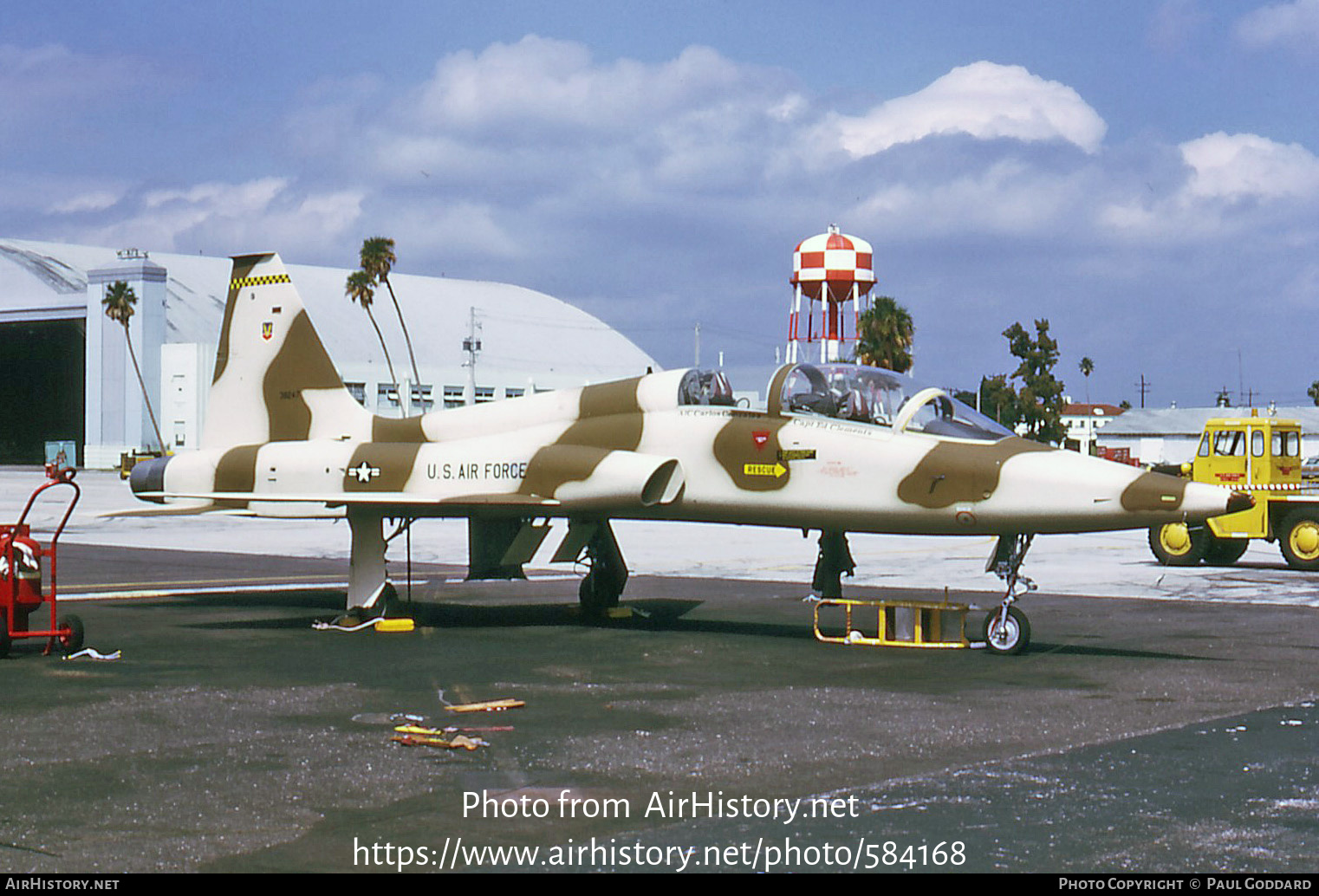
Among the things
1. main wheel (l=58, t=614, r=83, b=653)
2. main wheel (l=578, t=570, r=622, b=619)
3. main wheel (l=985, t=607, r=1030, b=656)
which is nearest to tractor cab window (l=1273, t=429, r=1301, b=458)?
main wheel (l=985, t=607, r=1030, b=656)

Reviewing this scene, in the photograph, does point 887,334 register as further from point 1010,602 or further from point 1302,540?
point 1010,602

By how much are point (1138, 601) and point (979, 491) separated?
22.3ft

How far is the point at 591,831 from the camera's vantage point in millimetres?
7000

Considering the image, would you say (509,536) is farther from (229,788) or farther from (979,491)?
(229,788)

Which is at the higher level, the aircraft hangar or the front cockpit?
the aircraft hangar

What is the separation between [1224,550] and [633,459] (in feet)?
49.5

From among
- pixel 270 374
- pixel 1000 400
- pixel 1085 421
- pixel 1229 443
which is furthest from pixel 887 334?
pixel 1085 421

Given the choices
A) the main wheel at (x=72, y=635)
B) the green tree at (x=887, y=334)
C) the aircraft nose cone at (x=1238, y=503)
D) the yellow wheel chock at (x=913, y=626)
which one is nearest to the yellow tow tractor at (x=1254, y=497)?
the yellow wheel chock at (x=913, y=626)

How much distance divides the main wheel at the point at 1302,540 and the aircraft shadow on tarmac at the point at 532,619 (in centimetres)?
1193

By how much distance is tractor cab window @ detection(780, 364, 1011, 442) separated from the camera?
46.5ft

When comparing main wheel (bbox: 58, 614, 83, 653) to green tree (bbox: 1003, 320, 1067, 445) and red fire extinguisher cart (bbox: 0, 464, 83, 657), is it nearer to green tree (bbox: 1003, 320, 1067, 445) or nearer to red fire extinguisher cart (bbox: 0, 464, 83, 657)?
red fire extinguisher cart (bbox: 0, 464, 83, 657)

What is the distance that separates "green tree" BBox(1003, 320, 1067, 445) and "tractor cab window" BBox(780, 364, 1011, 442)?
262ft

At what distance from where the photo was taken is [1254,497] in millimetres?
25328
